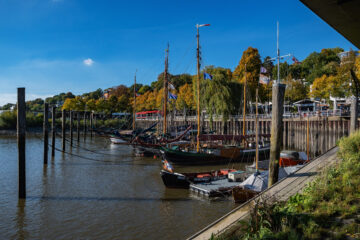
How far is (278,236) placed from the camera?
5.14m

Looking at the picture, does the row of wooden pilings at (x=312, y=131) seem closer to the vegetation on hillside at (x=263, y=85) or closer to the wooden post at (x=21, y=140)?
the vegetation on hillside at (x=263, y=85)

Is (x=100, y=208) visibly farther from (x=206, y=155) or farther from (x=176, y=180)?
(x=206, y=155)

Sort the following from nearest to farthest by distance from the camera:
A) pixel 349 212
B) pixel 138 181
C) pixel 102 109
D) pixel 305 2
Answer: pixel 305 2
pixel 349 212
pixel 138 181
pixel 102 109

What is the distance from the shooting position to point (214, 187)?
591 inches

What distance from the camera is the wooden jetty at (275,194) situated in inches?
243

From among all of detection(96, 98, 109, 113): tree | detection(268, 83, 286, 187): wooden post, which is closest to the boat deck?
detection(268, 83, 286, 187): wooden post

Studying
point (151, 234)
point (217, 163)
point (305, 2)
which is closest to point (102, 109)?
point (217, 163)

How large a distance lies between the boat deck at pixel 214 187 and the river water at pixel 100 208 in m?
0.44

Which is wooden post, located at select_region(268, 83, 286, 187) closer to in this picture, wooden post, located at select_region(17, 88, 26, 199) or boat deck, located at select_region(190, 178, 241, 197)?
boat deck, located at select_region(190, 178, 241, 197)

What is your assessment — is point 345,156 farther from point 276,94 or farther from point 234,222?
point 234,222

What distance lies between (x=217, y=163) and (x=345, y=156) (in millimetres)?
17021

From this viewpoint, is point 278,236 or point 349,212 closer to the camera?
point 278,236

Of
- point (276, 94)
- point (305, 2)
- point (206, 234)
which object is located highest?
point (305, 2)

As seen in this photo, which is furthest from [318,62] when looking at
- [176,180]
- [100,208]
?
[100,208]
